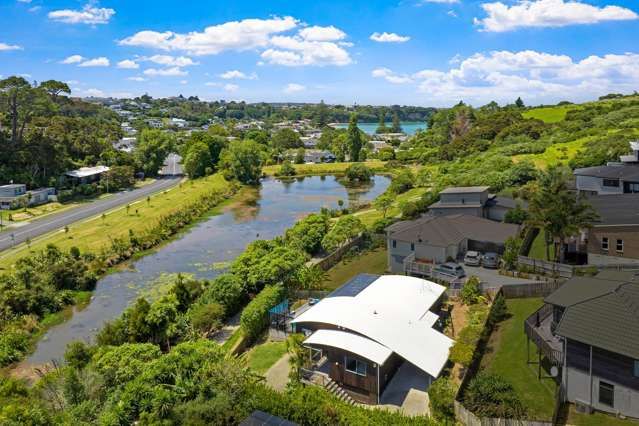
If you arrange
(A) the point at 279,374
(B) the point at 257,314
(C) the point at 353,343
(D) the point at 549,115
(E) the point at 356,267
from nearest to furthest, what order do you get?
(C) the point at 353,343
(A) the point at 279,374
(B) the point at 257,314
(E) the point at 356,267
(D) the point at 549,115

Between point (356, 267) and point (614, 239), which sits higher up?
point (614, 239)

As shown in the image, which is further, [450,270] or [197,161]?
[197,161]

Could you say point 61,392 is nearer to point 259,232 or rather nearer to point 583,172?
point 259,232

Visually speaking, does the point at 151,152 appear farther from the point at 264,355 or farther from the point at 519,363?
the point at 519,363

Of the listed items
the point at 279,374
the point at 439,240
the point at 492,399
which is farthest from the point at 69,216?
the point at 492,399

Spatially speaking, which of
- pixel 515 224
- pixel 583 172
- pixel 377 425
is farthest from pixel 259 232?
pixel 377 425

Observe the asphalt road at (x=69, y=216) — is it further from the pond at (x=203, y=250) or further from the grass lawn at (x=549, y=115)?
the grass lawn at (x=549, y=115)

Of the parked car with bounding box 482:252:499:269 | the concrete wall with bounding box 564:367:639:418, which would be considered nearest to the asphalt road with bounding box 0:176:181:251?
the parked car with bounding box 482:252:499:269

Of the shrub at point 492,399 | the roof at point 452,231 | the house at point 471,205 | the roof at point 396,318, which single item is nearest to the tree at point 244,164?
the house at point 471,205
